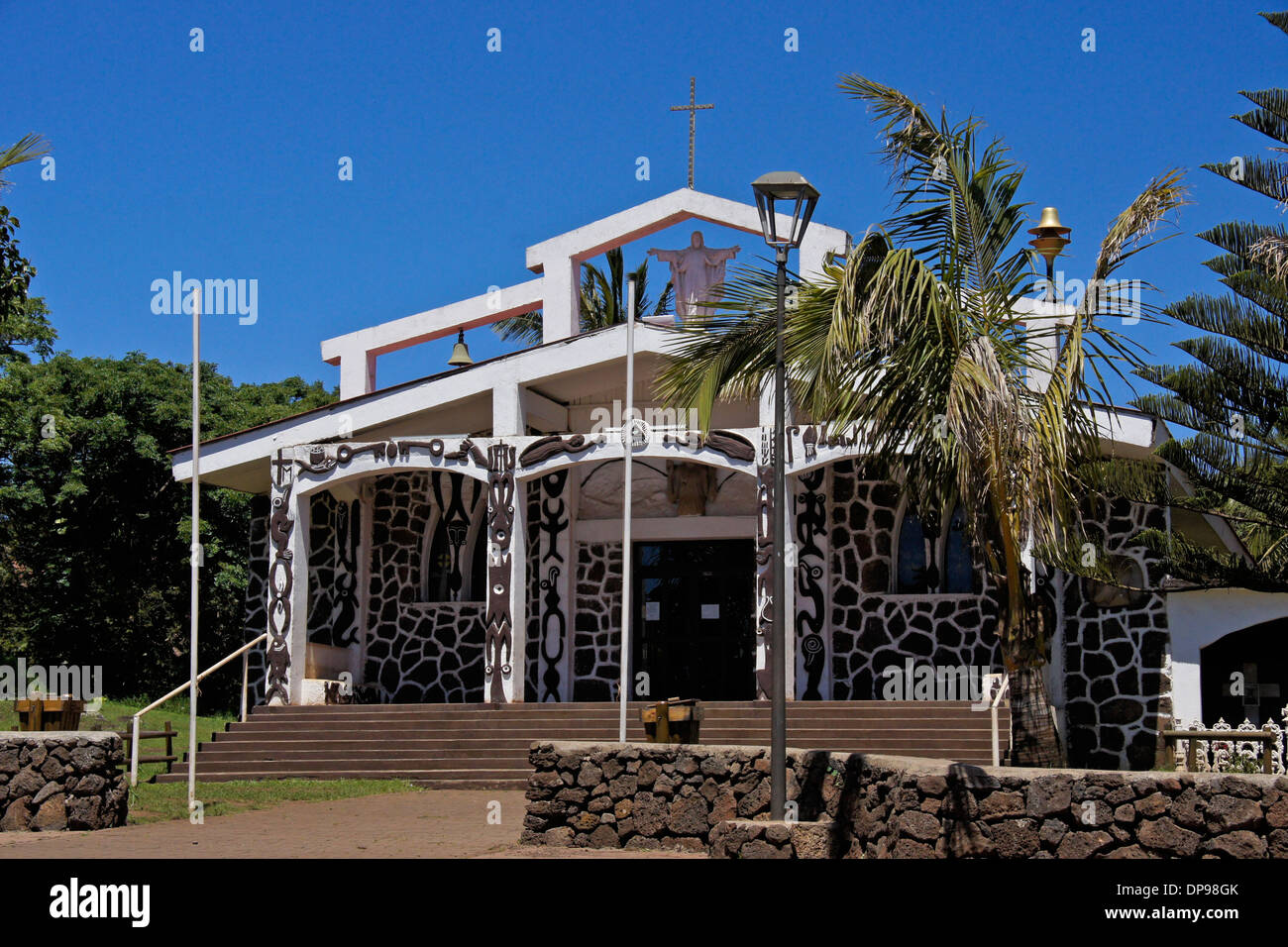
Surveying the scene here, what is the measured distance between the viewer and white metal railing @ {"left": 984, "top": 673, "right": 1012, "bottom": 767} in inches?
635

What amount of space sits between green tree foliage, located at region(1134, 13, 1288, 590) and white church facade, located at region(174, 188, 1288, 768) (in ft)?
7.52

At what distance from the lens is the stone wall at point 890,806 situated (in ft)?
27.6

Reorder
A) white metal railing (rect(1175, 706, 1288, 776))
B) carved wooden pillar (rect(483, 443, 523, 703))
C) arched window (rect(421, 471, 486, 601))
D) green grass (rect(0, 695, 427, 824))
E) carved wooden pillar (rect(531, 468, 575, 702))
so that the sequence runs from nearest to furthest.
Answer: green grass (rect(0, 695, 427, 824))
white metal railing (rect(1175, 706, 1288, 776))
carved wooden pillar (rect(483, 443, 523, 703))
carved wooden pillar (rect(531, 468, 575, 702))
arched window (rect(421, 471, 486, 601))

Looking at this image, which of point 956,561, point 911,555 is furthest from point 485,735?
point 956,561

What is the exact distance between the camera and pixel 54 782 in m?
13.0

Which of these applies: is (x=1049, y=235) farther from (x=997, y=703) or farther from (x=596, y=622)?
(x=596, y=622)

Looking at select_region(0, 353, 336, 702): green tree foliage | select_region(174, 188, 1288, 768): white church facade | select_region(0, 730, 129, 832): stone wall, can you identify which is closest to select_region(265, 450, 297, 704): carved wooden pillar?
select_region(174, 188, 1288, 768): white church facade

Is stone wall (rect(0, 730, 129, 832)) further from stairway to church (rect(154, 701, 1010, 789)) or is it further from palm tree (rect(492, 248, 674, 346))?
palm tree (rect(492, 248, 674, 346))

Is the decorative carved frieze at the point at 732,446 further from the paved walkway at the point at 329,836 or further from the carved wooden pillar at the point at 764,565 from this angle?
the paved walkway at the point at 329,836

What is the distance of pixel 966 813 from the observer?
30.1 feet

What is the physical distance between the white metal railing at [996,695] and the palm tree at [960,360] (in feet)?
12.5

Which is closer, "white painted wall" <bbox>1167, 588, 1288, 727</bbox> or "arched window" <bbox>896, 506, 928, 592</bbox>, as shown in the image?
"white painted wall" <bbox>1167, 588, 1288, 727</bbox>
